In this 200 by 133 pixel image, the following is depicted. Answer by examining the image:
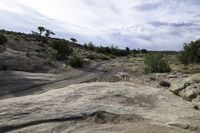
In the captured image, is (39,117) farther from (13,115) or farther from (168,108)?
(168,108)

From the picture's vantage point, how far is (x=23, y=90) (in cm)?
2673

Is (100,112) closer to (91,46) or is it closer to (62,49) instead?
(62,49)

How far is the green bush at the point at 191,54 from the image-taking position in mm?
59503

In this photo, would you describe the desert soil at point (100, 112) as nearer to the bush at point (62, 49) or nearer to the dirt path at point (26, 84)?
the dirt path at point (26, 84)

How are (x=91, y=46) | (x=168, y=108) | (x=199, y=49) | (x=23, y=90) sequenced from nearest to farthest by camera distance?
(x=168, y=108) → (x=23, y=90) → (x=199, y=49) → (x=91, y=46)

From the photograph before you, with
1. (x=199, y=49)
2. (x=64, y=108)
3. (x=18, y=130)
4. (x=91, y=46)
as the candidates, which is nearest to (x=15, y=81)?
(x=64, y=108)

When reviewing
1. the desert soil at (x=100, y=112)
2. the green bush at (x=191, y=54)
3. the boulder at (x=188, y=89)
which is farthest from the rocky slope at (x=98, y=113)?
the green bush at (x=191, y=54)

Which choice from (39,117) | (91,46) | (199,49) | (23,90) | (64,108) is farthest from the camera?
(91,46)

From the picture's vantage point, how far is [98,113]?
1501 cm

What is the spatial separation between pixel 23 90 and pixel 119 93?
9.93 m

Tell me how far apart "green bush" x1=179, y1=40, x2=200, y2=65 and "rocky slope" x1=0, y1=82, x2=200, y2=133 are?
137 feet

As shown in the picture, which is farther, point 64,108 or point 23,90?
point 23,90

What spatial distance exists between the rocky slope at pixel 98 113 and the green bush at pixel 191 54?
41684 mm

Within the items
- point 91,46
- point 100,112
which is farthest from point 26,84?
point 91,46
